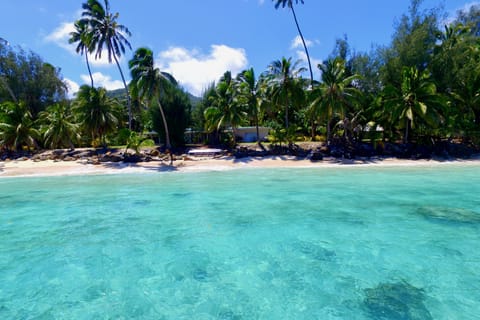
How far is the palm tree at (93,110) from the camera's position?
29922mm

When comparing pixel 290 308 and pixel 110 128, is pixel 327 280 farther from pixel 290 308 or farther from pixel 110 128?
pixel 110 128

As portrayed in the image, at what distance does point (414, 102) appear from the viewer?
26.4 m

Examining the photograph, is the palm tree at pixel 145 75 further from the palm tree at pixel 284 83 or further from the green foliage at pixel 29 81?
the green foliage at pixel 29 81

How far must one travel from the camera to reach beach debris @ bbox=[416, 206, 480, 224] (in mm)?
9016

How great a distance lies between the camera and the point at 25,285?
5.66 m

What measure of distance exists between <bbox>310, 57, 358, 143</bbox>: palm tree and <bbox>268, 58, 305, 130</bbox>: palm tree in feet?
7.19

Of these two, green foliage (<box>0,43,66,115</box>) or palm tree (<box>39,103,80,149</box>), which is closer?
palm tree (<box>39,103,80,149</box>)

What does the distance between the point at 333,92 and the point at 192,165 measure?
619 inches

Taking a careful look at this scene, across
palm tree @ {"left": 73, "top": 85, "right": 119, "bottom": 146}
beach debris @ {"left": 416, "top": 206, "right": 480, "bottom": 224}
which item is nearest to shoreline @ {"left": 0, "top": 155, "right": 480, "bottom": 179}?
palm tree @ {"left": 73, "top": 85, "right": 119, "bottom": 146}

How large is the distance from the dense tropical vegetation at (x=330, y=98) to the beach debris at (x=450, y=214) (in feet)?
59.6

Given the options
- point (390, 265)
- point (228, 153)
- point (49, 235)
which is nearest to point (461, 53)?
point (228, 153)

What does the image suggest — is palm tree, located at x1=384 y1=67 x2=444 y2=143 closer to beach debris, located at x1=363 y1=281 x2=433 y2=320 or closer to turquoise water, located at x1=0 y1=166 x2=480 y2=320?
turquoise water, located at x1=0 y1=166 x2=480 y2=320

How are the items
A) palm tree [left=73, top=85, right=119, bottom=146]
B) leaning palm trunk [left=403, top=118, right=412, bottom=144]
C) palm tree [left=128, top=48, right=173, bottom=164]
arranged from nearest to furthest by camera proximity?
leaning palm trunk [left=403, top=118, right=412, bottom=144], palm tree [left=128, top=48, right=173, bottom=164], palm tree [left=73, top=85, right=119, bottom=146]

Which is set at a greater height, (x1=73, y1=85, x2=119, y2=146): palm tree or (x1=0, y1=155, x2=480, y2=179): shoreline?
(x1=73, y1=85, x2=119, y2=146): palm tree
